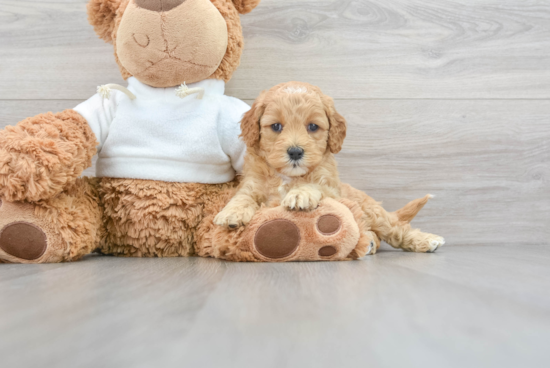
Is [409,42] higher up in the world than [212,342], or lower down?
higher up

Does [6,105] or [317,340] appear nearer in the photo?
[317,340]

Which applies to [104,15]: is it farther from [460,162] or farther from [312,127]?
[460,162]

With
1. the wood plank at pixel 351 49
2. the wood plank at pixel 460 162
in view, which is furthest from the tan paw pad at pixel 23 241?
the wood plank at pixel 460 162

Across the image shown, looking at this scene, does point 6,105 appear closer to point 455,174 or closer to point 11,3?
point 11,3

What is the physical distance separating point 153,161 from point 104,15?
395 millimetres

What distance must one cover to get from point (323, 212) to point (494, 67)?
→ 0.87 m

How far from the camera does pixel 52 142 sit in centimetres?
88

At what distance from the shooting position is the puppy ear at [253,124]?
0.95 m

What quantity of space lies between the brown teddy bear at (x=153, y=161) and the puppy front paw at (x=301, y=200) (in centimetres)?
2

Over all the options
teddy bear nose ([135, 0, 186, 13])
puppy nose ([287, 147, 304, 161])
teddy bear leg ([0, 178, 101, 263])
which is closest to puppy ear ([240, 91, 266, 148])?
puppy nose ([287, 147, 304, 161])

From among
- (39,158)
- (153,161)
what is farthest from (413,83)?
(39,158)

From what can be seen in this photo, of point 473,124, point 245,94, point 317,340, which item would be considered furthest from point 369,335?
point 473,124

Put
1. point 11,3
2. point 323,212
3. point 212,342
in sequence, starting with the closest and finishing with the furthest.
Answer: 1. point 212,342
2. point 323,212
3. point 11,3

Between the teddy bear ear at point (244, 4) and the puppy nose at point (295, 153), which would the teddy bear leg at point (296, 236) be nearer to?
the puppy nose at point (295, 153)
